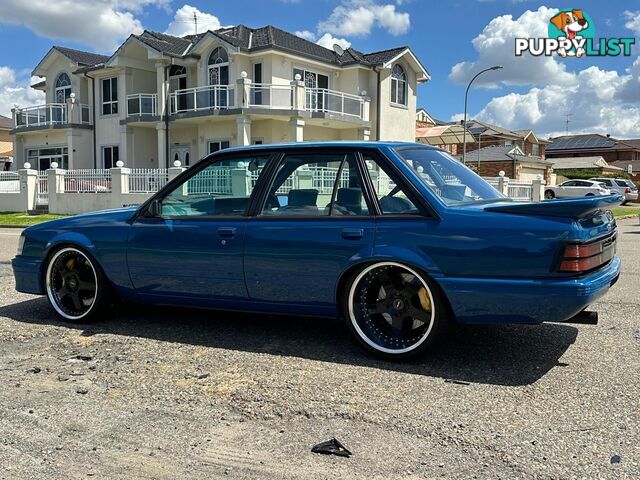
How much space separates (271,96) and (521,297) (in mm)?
25765

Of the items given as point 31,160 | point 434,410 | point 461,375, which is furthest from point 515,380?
point 31,160

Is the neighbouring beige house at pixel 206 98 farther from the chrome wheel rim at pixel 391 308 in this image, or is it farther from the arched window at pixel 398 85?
the chrome wheel rim at pixel 391 308

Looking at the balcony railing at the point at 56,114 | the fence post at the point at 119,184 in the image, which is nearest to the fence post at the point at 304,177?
the fence post at the point at 119,184

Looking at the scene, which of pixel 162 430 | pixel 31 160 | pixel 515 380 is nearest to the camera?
pixel 162 430

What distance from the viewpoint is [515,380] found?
394 cm

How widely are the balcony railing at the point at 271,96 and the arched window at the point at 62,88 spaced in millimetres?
14639

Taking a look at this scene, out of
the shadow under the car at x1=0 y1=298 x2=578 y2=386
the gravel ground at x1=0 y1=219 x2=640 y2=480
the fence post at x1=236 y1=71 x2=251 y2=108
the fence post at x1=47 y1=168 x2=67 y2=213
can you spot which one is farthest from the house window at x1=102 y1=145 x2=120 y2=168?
the gravel ground at x1=0 y1=219 x2=640 y2=480

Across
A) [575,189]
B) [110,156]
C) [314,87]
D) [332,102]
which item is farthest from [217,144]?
[575,189]

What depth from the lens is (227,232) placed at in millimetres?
4703

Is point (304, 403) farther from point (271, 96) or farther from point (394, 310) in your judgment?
point (271, 96)

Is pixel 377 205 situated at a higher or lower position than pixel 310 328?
higher

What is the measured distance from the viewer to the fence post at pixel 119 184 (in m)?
23.0

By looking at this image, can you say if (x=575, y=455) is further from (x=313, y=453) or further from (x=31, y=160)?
(x=31, y=160)

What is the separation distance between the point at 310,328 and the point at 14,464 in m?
2.73
